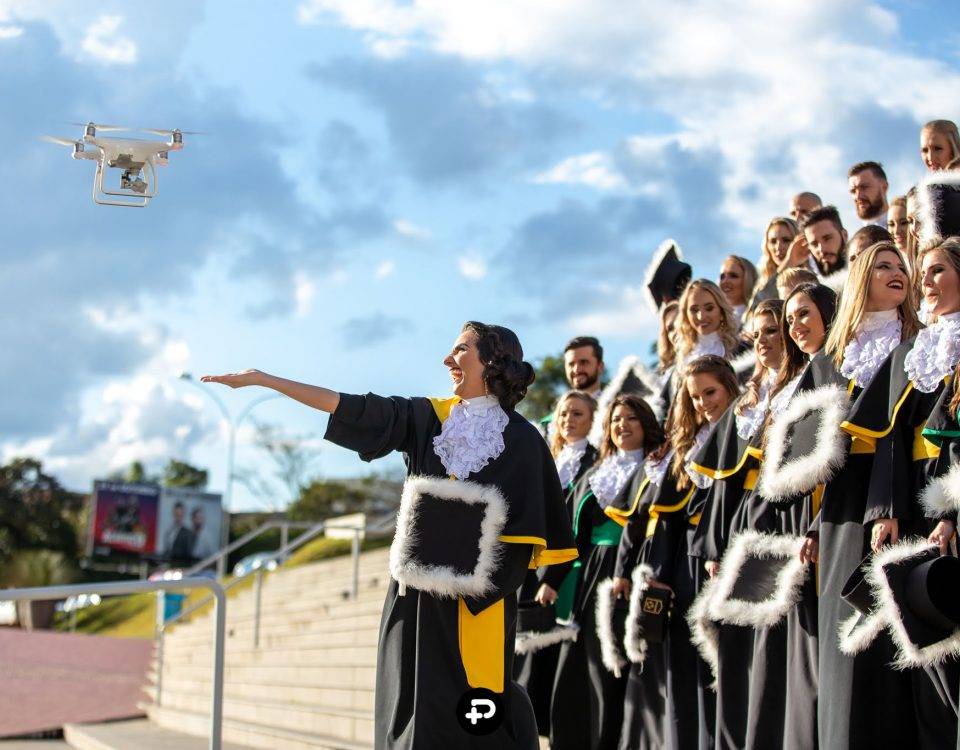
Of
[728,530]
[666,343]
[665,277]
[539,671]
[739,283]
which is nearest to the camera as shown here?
[728,530]

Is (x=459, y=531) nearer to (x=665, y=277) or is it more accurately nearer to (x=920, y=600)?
(x=920, y=600)

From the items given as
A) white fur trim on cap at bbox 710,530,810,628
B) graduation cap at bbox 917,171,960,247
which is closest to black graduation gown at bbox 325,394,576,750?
white fur trim on cap at bbox 710,530,810,628

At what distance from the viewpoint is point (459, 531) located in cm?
491

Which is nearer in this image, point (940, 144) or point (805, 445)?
point (805, 445)

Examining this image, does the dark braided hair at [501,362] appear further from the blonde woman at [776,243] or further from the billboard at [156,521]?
the billboard at [156,521]

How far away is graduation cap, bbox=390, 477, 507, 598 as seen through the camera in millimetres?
4805

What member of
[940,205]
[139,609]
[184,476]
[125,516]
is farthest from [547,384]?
[184,476]

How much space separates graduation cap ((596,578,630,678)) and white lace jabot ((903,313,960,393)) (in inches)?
87.0

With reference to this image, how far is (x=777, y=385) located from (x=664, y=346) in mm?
2786

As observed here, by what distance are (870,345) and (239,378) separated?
2.59 meters

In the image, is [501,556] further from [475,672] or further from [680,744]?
[680,744]

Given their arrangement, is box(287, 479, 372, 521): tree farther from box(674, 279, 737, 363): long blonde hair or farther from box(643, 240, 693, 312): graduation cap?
box(674, 279, 737, 363): long blonde hair

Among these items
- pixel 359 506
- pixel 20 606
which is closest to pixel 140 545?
pixel 359 506

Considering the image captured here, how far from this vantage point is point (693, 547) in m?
5.95
